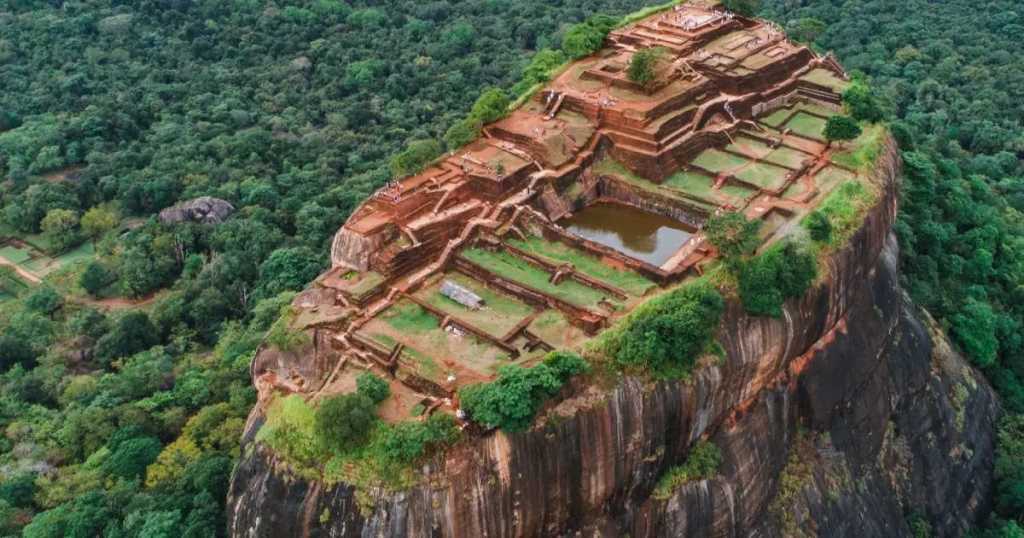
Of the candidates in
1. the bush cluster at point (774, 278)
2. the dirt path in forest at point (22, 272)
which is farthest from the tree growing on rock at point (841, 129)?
the dirt path in forest at point (22, 272)

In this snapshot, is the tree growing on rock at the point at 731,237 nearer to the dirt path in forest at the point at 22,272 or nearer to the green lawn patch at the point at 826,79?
the green lawn patch at the point at 826,79

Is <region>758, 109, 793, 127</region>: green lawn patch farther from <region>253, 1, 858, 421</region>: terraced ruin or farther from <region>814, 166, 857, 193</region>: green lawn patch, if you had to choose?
<region>814, 166, 857, 193</region>: green lawn patch

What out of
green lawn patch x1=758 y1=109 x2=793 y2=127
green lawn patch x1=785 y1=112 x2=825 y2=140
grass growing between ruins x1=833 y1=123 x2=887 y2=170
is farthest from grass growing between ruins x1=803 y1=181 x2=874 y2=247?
green lawn patch x1=758 y1=109 x2=793 y2=127

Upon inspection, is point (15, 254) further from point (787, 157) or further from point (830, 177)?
point (830, 177)

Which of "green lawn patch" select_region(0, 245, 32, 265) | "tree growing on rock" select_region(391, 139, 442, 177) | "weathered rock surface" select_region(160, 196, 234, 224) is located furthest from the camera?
"green lawn patch" select_region(0, 245, 32, 265)

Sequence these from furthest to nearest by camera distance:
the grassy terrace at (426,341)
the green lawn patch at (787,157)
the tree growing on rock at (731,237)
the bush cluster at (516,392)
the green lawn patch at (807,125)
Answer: the green lawn patch at (807,125) → the green lawn patch at (787,157) → the tree growing on rock at (731,237) → the grassy terrace at (426,341) → the bush cluster at (516,392)

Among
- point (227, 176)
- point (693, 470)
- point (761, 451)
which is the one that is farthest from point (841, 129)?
point (227, 176)
